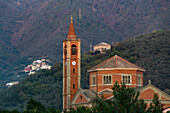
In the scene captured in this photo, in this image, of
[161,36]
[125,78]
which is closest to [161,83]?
[161,36]

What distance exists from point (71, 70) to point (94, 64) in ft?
169

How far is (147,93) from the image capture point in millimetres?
60938

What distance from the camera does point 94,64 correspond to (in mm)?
122438

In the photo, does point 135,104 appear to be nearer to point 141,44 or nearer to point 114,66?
point 114,66

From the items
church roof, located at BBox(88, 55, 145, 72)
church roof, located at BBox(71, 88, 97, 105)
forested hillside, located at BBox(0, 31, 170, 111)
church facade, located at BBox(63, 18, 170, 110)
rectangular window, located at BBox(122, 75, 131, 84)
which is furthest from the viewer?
forested hillside, located at BBox(0, 31, 170, 111)

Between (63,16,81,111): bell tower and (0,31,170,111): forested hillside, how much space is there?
37313 millimetres

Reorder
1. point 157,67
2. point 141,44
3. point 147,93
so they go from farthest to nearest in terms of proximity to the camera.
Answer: point 141,44, point 157,67, point 147,93

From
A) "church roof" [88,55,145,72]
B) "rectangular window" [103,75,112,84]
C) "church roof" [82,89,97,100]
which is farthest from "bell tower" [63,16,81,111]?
"rectangular window" [103,75,112,84]

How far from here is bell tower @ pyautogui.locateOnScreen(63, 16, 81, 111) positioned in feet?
230

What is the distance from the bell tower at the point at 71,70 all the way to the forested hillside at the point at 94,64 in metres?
37.3

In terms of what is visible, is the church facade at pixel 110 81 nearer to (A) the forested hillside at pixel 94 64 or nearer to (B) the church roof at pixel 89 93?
(B) the church roof at pixel 89 93

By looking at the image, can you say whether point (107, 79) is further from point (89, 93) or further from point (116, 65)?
point (89, 93)

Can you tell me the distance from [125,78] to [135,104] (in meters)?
22.8

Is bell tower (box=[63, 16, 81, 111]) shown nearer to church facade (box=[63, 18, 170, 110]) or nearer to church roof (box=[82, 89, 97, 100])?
church facade (box=[63, 18, 170, 110])
